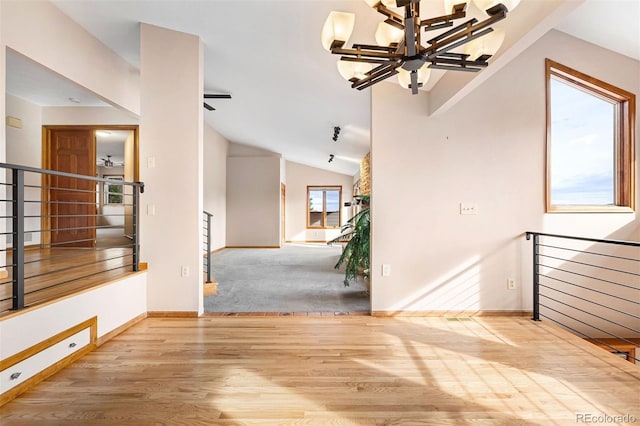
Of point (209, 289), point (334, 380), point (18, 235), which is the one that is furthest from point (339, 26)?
point (209, 289)

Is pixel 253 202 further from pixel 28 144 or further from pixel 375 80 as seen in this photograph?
pixel 375 80

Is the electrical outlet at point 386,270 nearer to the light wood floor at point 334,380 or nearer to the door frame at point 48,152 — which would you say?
the light wood floor at point 334,380

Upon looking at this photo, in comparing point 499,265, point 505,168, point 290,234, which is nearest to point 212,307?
point 499,265

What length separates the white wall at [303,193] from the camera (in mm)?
10906

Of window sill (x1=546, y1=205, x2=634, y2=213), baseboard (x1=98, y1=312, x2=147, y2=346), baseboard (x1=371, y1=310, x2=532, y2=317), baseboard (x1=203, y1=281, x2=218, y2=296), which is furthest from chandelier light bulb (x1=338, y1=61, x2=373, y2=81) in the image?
baseboard (x1=203, y1=281, x2=218, y2=296)

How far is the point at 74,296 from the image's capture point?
2.25 metres

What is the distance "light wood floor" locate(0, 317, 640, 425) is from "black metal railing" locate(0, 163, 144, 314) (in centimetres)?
61

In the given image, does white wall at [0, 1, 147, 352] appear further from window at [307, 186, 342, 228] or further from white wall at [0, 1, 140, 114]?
window at [307, 186, 342, 228]

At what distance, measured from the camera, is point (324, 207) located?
11.1m

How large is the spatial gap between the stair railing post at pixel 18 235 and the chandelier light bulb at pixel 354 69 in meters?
2.05

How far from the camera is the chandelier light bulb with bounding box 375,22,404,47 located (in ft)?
5.33

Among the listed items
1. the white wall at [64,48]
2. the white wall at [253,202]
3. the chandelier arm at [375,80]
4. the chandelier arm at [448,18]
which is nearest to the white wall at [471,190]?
the chandelier arm at [375,80]

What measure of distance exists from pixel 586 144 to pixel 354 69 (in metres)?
3.11

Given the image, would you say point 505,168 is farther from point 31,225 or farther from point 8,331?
point 31,225
